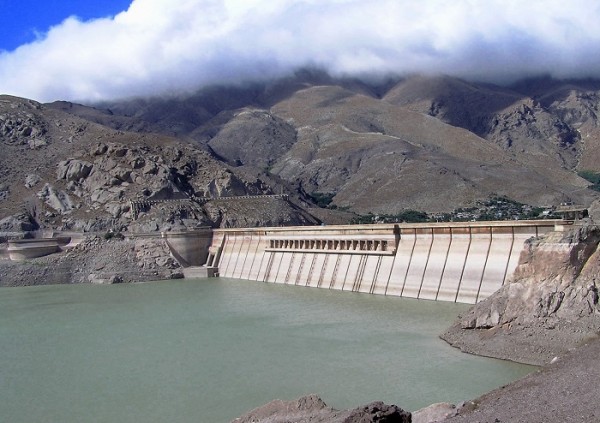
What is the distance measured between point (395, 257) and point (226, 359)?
1697 cm

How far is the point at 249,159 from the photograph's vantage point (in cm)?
16400

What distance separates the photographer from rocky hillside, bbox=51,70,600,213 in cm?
10869

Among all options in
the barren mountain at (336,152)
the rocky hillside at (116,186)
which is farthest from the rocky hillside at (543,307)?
the barren mountain at (336,152)

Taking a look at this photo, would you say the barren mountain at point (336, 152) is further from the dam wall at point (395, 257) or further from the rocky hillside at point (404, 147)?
the dam wall at point (395, 257)

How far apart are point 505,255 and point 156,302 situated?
23599 mm

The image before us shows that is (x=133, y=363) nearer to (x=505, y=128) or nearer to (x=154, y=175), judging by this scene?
(x=154, y=175)

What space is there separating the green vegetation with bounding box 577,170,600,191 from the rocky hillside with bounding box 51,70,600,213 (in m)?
1.96

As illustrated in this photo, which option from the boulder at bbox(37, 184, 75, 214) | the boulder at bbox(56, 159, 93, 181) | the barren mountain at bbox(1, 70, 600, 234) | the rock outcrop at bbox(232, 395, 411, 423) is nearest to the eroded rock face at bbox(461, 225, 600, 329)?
the rock outcrop at bbox(232, 395, 411, 423)

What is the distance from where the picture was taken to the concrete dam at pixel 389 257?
36031mm

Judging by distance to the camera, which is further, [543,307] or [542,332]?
[543,307]

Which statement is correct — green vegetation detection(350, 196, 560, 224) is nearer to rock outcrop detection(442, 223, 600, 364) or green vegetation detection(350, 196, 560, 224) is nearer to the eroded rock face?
the eroded rock face

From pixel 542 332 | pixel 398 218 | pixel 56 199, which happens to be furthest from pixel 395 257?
pixel 398 218

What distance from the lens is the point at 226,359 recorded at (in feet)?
95.2

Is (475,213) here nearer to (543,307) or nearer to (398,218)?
(398,218)
